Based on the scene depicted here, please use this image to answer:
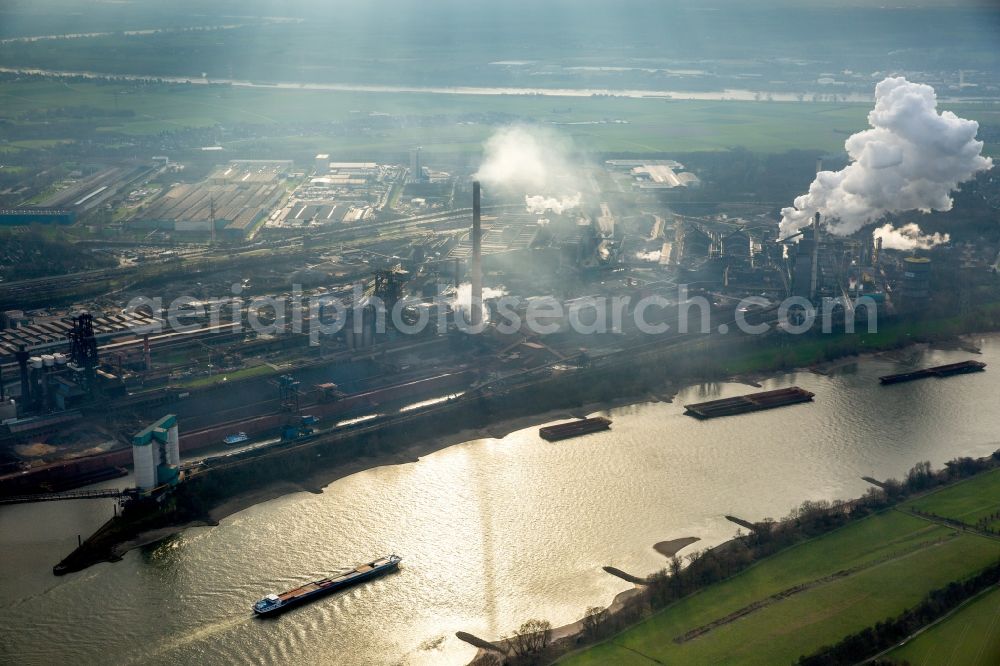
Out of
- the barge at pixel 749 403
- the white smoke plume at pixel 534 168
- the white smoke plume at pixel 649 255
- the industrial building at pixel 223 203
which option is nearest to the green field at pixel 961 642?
the barge at pixel 749 403

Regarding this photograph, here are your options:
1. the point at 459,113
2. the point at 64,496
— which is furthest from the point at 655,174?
the point at 64,496

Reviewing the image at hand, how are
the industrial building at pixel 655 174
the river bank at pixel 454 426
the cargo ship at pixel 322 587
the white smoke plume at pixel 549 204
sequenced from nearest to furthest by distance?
the cargo ship at pixel 322 587 < the river bank at pixel 454 426 < the white smoke plume at pixel 549 204 < the industrial building at pixel 655 174

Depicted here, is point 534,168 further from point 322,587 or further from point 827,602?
point 827,602

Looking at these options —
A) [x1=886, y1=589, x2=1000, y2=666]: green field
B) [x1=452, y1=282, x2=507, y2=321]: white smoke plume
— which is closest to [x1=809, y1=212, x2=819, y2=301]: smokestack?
[x1=452, y1=282, x2=507, y2=321]: white smoke plume

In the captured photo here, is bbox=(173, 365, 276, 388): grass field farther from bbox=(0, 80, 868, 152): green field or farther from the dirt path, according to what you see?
bbox=(0, 80, 868, 152): green field

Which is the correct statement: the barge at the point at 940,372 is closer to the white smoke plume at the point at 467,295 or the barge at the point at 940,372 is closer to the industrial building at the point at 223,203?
the white smoke plume at the point at 467,295

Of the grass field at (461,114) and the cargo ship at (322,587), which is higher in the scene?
the grass field at (461,114)
